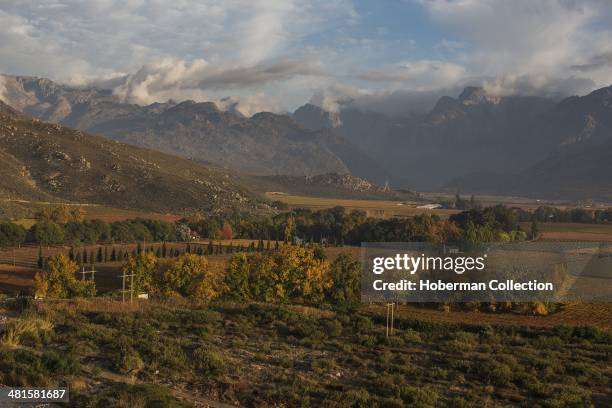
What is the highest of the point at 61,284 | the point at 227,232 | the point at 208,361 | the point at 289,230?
the point at 208,361

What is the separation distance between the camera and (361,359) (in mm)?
26703

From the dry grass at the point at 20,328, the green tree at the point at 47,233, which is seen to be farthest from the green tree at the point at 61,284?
the green tree at the point at 47,233

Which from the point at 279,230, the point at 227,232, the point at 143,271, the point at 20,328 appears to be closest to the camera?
the point at 20,328

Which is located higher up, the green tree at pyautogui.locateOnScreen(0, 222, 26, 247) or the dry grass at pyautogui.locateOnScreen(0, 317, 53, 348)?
the dry grass at pyautogui.locateOnScreen(0, 317, 53, 348)

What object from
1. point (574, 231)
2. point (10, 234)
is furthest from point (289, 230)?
point (574, 231)

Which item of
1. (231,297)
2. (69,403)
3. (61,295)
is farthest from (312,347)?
(61,295)

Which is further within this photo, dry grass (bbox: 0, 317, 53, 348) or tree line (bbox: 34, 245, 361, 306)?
tree line (bbox: 34, 245, 361, 306)

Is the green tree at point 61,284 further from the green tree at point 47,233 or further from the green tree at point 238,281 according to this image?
the green tree at point 47,233

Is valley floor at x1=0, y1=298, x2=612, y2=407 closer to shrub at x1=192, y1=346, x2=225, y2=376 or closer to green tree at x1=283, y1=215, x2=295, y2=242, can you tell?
shrub at x1=192, y1=346, x2=225, y2=376

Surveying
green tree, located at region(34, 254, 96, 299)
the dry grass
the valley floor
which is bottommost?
green tree, located at region(34, 254, 96, 299)

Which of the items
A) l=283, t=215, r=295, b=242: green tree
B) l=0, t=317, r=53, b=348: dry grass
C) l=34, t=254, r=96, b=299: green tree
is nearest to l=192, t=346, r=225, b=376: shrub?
l=0, t=317, r=53, b=348: dry grass

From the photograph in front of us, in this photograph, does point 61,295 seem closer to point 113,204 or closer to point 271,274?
point 271,274

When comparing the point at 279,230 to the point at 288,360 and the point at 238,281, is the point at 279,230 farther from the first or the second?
the point at 288,360

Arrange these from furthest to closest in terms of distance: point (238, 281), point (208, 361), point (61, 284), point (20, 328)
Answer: point (61, 284)
point (238, 281)
point (20, 328)
point (208, 361)
